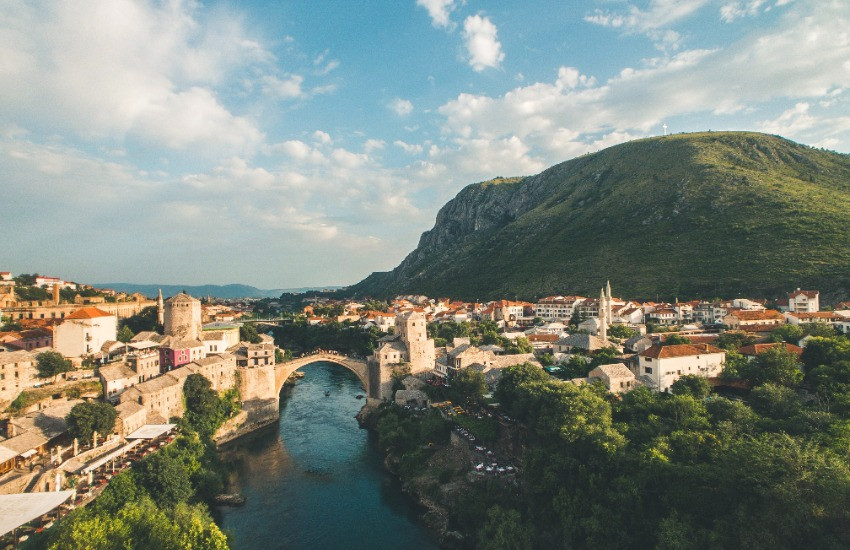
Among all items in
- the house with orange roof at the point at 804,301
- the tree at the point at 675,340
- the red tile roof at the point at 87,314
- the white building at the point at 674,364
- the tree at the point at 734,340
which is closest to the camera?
the white building at the point at 674,364

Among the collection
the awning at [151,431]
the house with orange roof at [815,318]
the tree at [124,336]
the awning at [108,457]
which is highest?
the tree at [124,336]

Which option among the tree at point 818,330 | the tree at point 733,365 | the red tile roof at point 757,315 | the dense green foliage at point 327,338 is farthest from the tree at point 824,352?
the dense green foliage at point 327,338

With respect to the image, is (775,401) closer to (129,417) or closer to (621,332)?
(621,332)

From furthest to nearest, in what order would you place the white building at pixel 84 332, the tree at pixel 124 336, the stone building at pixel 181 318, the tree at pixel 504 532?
the stone building at pixel 181 318 < the tree at pixel 124 336 < the white building at pixel 84 332 < the tree at pixel 504 532

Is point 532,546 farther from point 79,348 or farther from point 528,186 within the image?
point 528,186

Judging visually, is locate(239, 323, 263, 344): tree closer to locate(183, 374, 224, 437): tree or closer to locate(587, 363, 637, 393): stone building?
locate(183, 374, 224, 437): tree

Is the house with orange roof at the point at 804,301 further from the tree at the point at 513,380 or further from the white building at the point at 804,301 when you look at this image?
the tree at the point at 513,380

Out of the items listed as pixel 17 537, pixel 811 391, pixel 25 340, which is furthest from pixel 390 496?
pixel 25 340

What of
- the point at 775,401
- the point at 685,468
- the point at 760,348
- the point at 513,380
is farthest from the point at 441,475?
the point at 760,348
